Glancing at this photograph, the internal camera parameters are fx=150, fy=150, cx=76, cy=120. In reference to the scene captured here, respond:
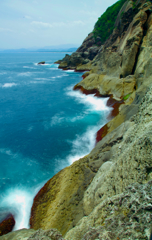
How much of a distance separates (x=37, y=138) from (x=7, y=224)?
10.9 m

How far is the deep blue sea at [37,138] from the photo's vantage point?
13.3 meters

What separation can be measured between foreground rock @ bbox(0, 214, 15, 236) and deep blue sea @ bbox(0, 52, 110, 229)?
1.12ft

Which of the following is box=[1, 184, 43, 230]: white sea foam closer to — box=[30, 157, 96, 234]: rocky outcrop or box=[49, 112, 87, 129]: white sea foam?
box=[30, 157, 96, 234]: rocky outcrop

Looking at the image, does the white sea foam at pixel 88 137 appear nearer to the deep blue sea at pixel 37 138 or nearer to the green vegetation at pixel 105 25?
the deep blue sea at pixel 37 138

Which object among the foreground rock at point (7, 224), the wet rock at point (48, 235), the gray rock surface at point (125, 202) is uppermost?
the gray rock surface at point (125, 202)

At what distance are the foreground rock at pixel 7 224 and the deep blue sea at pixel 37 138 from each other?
0.34 metres

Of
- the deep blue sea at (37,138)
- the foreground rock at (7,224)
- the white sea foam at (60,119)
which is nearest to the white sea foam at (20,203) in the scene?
the deep blue sea at (37,138)

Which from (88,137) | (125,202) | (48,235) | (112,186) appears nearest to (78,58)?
(88,137)

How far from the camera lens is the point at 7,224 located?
10305mm

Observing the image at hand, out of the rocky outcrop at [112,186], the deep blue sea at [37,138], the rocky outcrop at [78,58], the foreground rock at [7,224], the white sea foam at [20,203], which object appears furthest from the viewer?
the rocky outcrop at [78,58]

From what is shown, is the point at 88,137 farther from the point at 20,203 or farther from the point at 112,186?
the point at 112,186

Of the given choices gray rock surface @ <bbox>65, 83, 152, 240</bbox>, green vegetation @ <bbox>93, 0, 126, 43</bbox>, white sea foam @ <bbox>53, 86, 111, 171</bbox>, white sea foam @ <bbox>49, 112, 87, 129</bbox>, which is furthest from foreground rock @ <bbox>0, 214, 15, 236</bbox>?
green vegetation @ <bbox>93, 0, 126, 43</bbox>

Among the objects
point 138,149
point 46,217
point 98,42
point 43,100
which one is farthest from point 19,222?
point 98,42

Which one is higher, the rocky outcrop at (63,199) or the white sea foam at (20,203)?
the rocky outcrop at (63,199)
